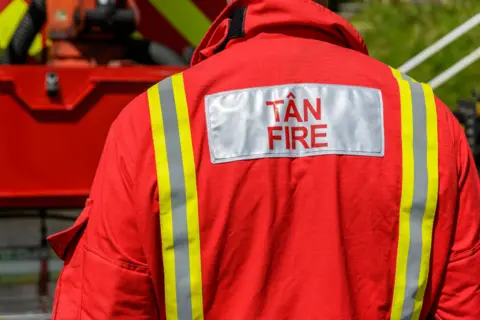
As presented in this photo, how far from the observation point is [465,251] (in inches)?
57.2

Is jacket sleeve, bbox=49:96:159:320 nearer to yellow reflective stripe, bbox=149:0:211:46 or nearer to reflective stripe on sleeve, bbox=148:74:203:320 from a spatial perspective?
reflective stripe on sleeve, bbox=148:74:203:320

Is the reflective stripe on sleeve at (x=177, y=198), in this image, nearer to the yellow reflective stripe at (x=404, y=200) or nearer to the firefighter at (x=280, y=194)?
the firefighter at (x=280, y=194)

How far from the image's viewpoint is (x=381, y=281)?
146 cm

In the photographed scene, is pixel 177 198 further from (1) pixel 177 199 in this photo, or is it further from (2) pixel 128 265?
(2) pixel 128 265

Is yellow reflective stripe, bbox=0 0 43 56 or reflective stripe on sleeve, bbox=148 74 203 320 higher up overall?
yellow reflective stripe, bbox=0 0 43 56

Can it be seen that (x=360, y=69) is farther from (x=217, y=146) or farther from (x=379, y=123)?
(x=217, y=146)

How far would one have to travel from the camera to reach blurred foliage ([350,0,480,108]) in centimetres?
711

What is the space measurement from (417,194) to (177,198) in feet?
1.35

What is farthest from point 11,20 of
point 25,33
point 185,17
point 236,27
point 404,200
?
point 404,200

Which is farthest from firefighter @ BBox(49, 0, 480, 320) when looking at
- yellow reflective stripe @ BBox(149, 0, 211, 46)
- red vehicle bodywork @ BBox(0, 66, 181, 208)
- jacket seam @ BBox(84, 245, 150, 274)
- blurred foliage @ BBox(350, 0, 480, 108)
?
blurred foliage @ BBox(350, 0, 480, 108)

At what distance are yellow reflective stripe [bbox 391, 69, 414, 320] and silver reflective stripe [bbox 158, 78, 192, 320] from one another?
0.36 meters

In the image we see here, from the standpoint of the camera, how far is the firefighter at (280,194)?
1.39m

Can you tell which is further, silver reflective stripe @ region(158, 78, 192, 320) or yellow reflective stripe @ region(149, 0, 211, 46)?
yellow reflective stripe @ region(149, 0, 211, 46)

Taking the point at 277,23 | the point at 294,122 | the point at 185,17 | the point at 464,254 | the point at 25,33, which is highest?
the point at 185,17
